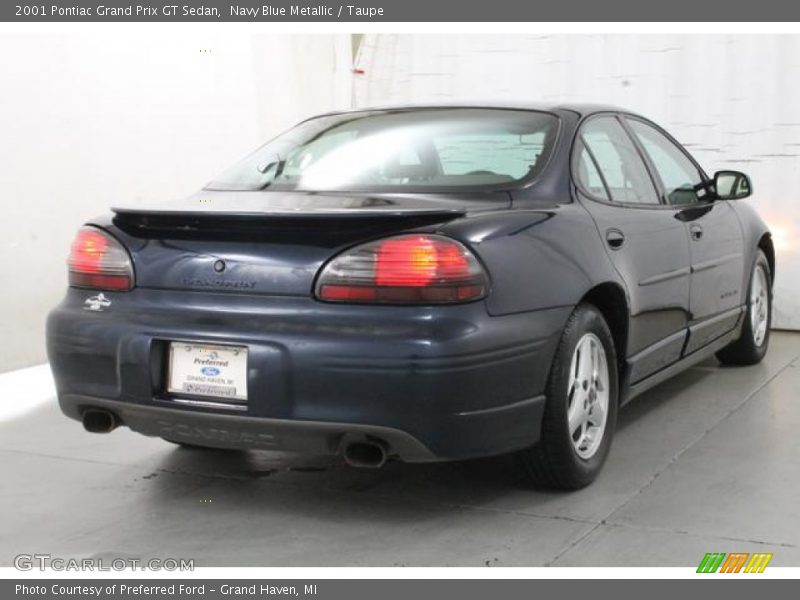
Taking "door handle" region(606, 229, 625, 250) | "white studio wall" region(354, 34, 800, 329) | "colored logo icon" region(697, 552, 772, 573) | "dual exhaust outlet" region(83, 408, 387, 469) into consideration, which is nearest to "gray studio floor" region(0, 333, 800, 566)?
"colored logo icon" region(697, 552, 772, 573)

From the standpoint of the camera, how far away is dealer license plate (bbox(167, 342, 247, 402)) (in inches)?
127

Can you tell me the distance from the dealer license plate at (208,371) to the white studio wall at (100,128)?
10.3 feet

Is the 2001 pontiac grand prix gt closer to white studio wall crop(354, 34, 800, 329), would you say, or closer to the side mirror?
the side mirror

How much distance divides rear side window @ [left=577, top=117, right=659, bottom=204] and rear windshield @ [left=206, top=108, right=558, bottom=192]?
0.20 m

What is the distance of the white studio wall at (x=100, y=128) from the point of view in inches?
239

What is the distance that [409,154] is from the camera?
12.8 feet

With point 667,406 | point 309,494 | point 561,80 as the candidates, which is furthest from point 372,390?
point 561,80

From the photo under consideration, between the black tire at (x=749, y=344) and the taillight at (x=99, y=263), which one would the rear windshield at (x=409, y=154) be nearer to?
the taillight at (x=99, y=263)

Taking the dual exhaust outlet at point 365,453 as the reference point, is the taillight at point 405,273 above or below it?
above

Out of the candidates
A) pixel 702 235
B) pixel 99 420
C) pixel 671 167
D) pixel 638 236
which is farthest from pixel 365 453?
pixel 671 167

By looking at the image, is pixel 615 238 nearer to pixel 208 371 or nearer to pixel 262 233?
pixel 262 233
